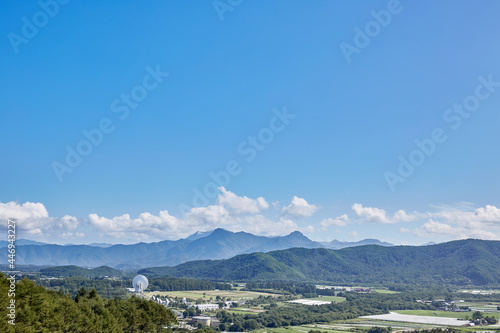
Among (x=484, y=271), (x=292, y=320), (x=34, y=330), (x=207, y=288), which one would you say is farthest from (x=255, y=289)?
(x=34, y=330)

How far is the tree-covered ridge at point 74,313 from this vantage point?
22.7 meters

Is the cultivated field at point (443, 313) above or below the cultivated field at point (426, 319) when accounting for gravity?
below

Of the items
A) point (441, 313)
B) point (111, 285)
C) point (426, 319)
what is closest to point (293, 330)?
point (426, 319)

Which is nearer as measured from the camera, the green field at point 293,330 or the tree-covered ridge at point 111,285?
the green field at point 293,330

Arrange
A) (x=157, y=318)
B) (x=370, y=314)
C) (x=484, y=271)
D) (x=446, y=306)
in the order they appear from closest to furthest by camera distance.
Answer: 1. (x=157, y=318)
2. (x=370, y=314)
3. (x=446, y=306)
4. (x=484, y=271)

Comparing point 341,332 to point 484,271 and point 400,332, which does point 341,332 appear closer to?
point 400,332

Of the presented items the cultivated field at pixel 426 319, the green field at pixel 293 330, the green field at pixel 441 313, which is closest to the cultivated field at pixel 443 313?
the green field at pixel 441 313

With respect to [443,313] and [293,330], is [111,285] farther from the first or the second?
[443,313]

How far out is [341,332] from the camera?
63.6 meters

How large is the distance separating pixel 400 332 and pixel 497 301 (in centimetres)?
7173

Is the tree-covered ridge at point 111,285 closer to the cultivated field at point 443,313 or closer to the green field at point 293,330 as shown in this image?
the green field at point 293,330

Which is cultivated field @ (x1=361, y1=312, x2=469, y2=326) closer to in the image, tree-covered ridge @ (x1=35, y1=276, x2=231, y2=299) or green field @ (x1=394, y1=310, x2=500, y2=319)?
green field @ (x1=394, y1=310, x2=500, y2=319)

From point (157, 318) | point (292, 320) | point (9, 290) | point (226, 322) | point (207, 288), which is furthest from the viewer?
point (207, 288)

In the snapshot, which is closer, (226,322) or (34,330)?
(34,330)
